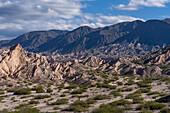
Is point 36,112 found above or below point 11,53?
below

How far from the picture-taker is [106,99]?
88.3 feet

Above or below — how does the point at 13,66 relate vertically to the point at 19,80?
above

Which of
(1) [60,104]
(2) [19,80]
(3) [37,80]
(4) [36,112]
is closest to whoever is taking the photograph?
(4) [36,112]

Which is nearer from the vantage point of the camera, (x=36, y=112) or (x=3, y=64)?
(x=36, y=112)

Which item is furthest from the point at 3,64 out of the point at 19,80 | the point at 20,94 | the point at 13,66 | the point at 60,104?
the point at 60,104

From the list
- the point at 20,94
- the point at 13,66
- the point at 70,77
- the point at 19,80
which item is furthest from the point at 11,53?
the point at 20,94

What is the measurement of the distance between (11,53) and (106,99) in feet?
135

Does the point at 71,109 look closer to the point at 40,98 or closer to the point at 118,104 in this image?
the point at 118,104

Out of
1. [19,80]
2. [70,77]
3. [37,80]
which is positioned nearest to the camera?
[19,80]

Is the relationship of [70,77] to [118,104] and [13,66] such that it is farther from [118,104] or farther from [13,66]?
[118,104]

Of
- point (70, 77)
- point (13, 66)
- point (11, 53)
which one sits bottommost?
point (70, 77)

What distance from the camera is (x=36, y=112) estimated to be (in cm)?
1903

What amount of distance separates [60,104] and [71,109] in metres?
4.55

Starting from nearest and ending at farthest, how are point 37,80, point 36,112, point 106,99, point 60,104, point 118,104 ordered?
1. point 36,112
2. point 118,104
3. point 60,104
4. point 106,99
5. point 37,80
